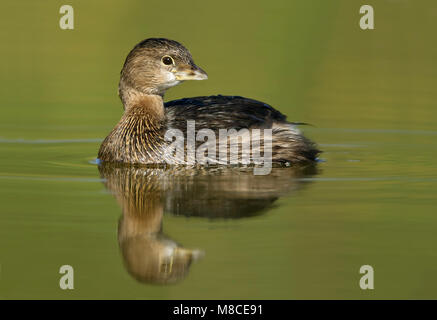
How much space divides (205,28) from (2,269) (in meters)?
18.7

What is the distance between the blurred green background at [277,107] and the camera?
7.20 m

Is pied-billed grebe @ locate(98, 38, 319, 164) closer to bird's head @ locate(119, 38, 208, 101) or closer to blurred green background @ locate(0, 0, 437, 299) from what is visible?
bird's head @ locate(119, 38, 208, 101)

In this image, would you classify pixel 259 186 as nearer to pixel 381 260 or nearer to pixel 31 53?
pixel 381 260

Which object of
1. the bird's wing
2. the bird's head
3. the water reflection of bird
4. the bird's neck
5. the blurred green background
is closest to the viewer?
the blurred green background

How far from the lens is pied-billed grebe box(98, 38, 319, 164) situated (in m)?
11.5

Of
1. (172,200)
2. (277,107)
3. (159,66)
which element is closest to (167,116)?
(159,66)

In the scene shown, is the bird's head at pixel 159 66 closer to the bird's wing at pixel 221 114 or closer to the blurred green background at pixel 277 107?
the bird's wing at pixel 221 114

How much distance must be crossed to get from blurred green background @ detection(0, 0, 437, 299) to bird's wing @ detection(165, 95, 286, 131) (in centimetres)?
106

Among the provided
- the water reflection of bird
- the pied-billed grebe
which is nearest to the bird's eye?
the pied-billed grebe

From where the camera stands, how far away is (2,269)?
729 centimetres

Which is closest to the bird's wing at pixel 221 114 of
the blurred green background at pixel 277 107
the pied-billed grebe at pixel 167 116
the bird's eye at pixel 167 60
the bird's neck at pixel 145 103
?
the pied-billed grebe at pixel 167 116

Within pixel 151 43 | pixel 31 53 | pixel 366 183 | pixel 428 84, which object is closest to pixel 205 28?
pixel 31 53

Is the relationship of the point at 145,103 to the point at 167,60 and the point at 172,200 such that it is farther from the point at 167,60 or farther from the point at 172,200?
the point at 172,200

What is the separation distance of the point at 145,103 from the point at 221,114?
1.08 metres
